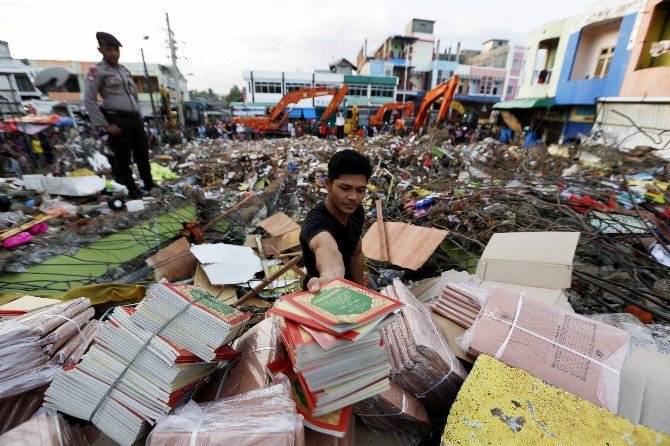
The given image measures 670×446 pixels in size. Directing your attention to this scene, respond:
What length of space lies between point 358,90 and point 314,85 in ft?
15.4

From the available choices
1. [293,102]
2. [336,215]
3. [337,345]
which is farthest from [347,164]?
[293,102]

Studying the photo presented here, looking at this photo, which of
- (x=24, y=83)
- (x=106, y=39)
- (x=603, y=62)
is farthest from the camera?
(x=24, y=83)

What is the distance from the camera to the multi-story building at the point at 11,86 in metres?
7.88

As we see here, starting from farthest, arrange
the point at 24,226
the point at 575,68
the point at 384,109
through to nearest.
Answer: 1. the point at 384,109
2. the point at 575,68
3. the point at 24,226

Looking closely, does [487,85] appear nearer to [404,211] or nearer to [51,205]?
[404,211]

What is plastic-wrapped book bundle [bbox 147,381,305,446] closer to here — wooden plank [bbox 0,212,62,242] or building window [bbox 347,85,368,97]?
wooden plank [bbox 0,212,62,242]

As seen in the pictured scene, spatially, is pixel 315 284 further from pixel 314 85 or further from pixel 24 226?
pixel 314 85

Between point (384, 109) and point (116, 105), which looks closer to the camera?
point (116, 105)

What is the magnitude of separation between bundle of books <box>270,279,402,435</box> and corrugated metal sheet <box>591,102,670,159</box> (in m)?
8.98

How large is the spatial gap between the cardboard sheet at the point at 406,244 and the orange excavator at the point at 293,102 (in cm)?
1308

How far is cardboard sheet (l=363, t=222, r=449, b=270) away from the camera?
2666mm

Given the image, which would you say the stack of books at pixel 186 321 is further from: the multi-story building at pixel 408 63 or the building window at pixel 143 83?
the multi-story building at pixel 408 63

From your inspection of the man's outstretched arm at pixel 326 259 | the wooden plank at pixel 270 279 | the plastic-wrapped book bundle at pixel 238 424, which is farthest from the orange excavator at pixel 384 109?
the plastic-wrapped book bundle at pixel 238 424

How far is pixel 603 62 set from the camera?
11.8 meters
